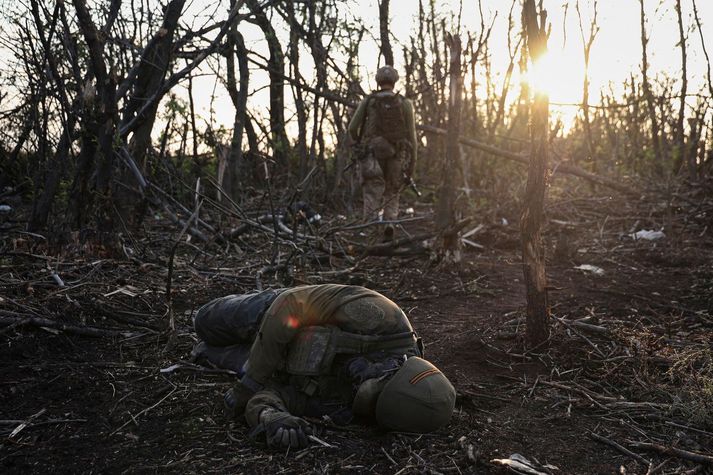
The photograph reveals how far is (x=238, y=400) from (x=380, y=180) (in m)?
5.49

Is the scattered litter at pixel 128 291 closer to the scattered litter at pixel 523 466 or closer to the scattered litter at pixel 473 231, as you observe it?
the scattered litter at pixel 523 466

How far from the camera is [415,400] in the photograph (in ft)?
8.74

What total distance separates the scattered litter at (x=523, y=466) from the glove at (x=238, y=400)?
1.16 m

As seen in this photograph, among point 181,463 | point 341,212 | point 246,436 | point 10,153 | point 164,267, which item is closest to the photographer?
point 181,463

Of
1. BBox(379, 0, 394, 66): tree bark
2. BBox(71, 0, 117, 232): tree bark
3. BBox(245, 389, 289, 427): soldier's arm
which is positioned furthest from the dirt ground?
BBox(379, 0, 394, 66): tree bark

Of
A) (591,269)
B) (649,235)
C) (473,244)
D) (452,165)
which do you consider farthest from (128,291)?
(649,235)

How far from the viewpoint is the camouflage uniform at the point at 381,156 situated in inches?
311

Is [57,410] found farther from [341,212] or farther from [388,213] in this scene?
[341,212]

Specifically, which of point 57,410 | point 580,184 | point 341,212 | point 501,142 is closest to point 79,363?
point 57,410

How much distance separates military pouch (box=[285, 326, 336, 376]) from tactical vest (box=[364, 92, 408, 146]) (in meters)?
5.24

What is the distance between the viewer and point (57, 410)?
318 cm

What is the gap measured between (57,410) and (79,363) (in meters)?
0.56

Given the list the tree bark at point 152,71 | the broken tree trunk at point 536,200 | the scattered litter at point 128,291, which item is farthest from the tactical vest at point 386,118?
the scattered litter at point 128,291

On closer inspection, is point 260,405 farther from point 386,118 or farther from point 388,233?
point 386,118
